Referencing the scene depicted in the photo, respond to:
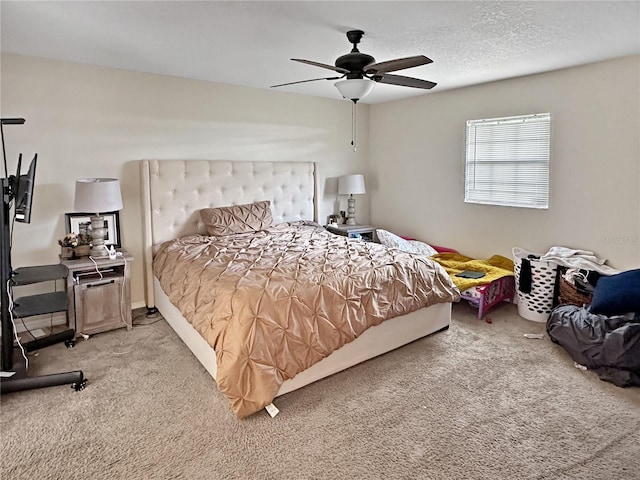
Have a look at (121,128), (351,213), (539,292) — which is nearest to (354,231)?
(351,213)

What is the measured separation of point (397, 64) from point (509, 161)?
7.78 ft

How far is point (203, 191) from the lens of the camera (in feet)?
14.0

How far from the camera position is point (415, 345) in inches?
127

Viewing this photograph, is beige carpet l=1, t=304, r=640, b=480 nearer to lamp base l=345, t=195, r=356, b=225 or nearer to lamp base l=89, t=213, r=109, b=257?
lamp base l=89, t=213, r=109, b=257

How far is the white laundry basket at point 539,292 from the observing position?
367 centimetres

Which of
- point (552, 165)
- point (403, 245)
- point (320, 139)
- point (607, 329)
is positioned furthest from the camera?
point (320, 139)

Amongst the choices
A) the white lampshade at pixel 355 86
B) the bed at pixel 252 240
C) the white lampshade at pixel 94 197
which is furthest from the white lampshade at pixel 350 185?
the white lampshade at pixel 94 197

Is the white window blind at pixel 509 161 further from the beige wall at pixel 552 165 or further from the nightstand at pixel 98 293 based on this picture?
the nightstand at pixel 98 293

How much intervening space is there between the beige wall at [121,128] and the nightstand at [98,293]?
484 mm

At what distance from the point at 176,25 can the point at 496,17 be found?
81.2 inches

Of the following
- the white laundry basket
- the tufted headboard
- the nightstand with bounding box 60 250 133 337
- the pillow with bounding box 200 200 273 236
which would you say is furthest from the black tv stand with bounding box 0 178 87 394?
the white laundry basket

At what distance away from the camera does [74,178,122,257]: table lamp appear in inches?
130

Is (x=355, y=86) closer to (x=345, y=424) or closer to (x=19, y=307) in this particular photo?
(x=345, y=424)

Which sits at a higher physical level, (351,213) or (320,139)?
(320,139)
